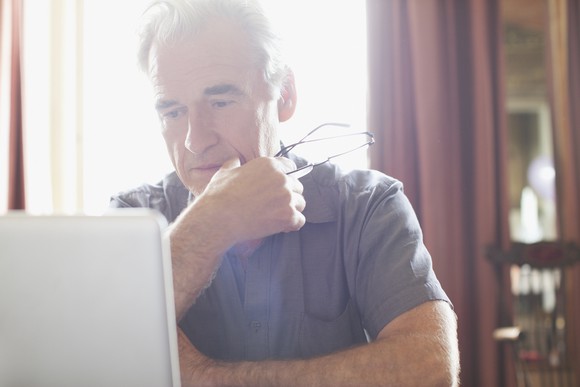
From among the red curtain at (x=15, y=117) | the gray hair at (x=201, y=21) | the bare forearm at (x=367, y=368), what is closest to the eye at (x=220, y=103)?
the gray hair at (x=201, y=21)

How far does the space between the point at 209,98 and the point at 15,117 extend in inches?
47.6

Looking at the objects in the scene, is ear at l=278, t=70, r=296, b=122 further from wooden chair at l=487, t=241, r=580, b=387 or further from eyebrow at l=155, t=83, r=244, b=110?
wooden chair at l=487, t=241, r=580, b=387

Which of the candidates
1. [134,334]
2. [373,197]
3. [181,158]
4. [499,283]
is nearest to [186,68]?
[181,158]

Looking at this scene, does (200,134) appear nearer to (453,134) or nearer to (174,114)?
(174,114)

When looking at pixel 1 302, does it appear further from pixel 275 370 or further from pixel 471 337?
pixel 471 337

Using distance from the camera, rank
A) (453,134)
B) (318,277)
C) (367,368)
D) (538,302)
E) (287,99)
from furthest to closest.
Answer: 1. (538,302)
2. (453,134)
3. (287,99)
4. (318,277)
5. (367,368)

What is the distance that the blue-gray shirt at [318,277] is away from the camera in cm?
120

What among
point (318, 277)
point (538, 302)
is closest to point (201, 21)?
point (318, 277)

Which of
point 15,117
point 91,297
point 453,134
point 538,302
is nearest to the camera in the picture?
point 91,297

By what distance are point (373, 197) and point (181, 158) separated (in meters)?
0.43

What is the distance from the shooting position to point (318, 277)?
1276 mm

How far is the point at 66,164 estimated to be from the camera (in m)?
2.20

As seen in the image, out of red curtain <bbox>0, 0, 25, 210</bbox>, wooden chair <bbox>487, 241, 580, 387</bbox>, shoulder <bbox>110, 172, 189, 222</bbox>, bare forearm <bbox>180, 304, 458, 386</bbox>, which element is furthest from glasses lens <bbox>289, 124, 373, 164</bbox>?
red curtain <bbox>0, 0, 25, 210</bbox>

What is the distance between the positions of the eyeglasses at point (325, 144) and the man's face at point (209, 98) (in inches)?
3.5
